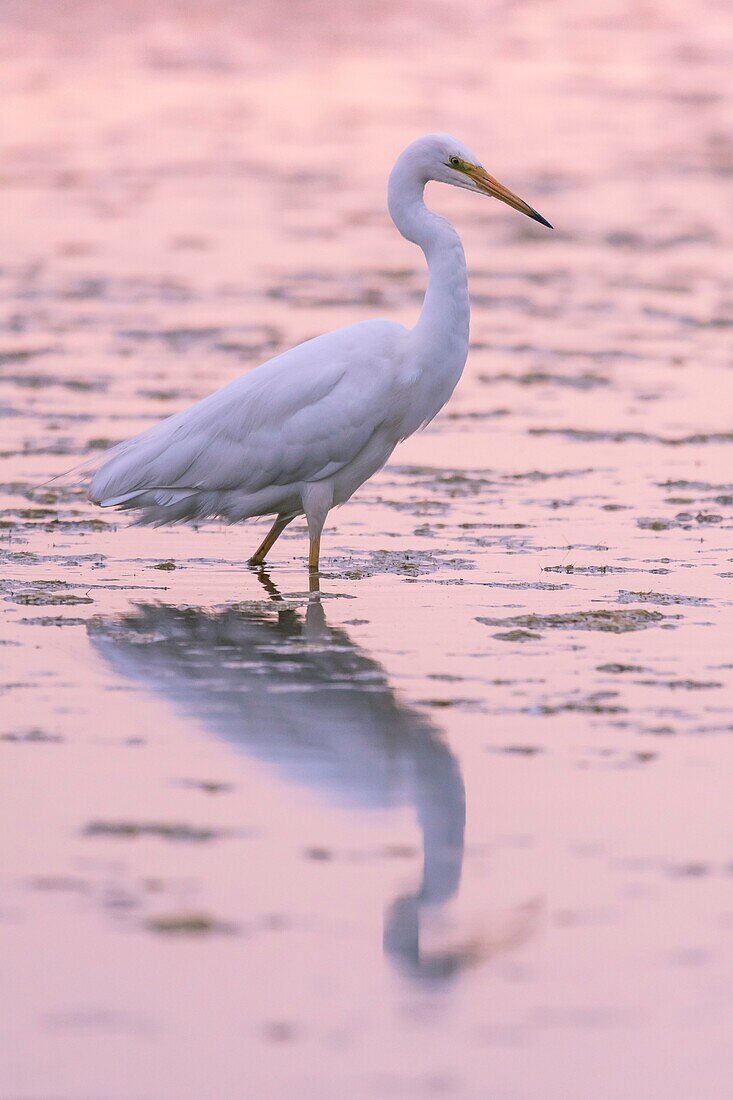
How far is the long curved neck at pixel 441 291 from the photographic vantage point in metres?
8.30

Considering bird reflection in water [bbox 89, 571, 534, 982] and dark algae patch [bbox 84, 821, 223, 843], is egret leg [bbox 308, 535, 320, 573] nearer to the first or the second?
bird reflection in water [bbox 89, 571, 534, 982]

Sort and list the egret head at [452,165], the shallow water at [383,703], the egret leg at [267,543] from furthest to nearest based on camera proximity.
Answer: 1. the egret head at [452,165]
2. the egret leg at [267,543]
3. the shallow water at [383,703]

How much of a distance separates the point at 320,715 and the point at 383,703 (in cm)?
26

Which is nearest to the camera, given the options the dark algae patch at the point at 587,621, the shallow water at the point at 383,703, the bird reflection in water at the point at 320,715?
the shallow water at the point at 383,703

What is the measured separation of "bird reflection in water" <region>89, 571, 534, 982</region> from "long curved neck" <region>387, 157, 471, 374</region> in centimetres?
114

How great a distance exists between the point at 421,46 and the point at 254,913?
2796cm

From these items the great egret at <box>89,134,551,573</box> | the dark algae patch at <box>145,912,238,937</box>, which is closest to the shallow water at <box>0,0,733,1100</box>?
the dark algae patch at <box>145,912,238,937</box>

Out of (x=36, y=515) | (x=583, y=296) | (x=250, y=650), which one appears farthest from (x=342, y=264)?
(x=250, y=650)

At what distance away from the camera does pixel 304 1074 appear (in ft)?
13.2

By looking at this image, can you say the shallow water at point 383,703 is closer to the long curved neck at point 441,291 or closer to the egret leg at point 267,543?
the egret leg at point 267,543

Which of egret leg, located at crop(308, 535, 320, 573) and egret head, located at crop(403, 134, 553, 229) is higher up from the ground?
egret head, located at crop(403, 134, 553, 229)

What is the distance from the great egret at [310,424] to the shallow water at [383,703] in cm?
30

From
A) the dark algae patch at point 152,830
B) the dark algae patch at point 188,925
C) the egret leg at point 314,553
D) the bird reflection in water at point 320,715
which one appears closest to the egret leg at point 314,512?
the egret leg at point 314,553

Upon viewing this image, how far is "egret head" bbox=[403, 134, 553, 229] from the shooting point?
28.2 feet
